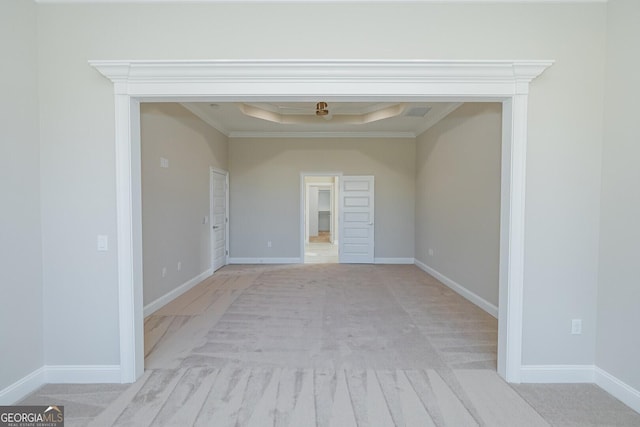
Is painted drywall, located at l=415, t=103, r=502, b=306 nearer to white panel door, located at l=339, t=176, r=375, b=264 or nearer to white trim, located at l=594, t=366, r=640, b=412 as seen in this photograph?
white panel door, located at l=339, t=176, r=375, b=264

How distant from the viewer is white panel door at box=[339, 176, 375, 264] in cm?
751

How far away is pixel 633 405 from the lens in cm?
224

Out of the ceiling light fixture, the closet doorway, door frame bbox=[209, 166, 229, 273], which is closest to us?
the ceiling light fixture

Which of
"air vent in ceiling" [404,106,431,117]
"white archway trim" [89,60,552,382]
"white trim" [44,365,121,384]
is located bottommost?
"white trim" [44,365,121,384]

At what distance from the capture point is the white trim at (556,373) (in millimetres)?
2574

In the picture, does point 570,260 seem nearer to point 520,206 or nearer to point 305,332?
point 520,206

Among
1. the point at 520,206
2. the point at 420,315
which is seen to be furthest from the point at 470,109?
the point at 420,315

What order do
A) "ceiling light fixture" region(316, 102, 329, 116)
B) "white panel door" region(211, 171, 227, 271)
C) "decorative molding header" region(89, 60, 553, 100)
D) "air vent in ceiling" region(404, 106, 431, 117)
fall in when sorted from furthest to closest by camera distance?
1. "white panel door" region(211, 171, 227, 271)
2. "air vent in ceiling" region(404, 106, 431, 117)
3. "ceiling light fixture" region(316, 102, 329, 116)
4. "decorative molding header" region(89, 60, 553, 100)

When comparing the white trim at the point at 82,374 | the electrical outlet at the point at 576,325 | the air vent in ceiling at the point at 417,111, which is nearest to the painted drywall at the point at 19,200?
the white trim at the point at 82,374

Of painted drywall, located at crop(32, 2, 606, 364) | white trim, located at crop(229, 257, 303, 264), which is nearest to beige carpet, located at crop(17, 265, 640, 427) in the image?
painted drywall, located at crop(32, 2, 606, 364)

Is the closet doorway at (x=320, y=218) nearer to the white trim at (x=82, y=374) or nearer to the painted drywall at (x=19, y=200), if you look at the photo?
the white trim at (x=82, y=374)

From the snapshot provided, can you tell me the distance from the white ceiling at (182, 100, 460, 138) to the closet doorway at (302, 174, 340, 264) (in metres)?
1.12

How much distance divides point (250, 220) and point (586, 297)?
243 inches

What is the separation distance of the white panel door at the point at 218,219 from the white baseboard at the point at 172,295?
0.60 metres
